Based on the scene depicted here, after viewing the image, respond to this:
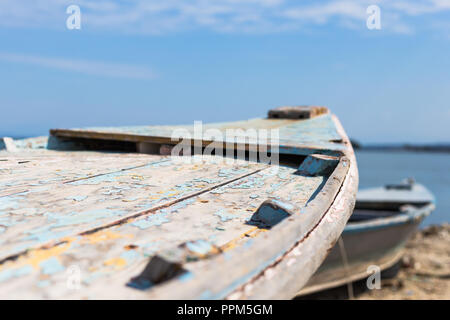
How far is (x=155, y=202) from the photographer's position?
1323 millimetres

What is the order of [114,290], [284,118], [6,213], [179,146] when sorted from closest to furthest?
[114,290], [6,213], [179,146], [284,118]

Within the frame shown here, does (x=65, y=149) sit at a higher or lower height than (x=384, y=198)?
higher

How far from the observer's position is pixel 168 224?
3.69 ft

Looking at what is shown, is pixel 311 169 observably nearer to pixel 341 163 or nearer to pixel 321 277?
pixel 341 163

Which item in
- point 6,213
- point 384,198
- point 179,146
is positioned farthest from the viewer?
point 384,198

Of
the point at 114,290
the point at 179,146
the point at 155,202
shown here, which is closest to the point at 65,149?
the point at 179,146

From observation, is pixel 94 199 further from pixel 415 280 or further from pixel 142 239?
pixel 415 280

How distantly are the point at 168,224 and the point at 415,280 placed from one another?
7.10 meters

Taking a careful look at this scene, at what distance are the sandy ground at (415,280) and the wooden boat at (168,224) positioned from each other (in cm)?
451

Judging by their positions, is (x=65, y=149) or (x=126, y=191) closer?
(x=126, y=191)

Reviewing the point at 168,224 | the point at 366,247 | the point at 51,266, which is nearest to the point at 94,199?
the point at 168,224

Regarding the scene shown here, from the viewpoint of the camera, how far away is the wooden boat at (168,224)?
76 centimetres

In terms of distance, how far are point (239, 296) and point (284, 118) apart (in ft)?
13.0
